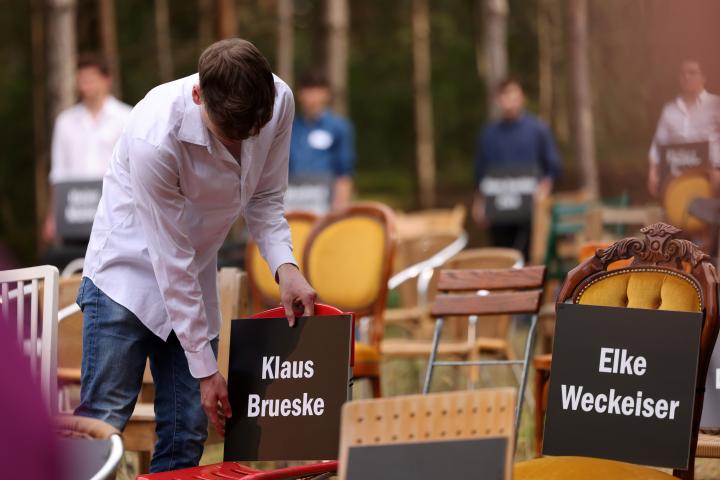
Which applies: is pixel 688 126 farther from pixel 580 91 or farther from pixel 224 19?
pixel 580 91

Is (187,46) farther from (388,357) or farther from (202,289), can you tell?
(202,289)

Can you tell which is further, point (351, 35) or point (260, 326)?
point (351, 35)

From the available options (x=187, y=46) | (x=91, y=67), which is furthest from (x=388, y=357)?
(x=187, y=46)

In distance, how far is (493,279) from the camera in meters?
4.46

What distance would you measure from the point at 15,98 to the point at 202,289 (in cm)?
2162

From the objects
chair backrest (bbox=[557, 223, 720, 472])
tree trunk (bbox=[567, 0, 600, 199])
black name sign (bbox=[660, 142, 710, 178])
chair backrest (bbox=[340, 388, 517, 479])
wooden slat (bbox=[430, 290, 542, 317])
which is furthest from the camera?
tree trunk (bbox=[567, 0, 600, 199])

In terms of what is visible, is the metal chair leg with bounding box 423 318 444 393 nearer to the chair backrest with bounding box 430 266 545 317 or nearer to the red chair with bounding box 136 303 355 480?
the chair backrest with bounding box 430 266 545 317

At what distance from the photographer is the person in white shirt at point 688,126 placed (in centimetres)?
326

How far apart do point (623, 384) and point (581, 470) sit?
9.7 inches

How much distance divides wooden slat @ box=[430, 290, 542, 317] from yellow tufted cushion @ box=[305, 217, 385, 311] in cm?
102

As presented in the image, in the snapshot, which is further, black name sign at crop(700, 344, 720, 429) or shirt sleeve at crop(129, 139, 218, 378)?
black name sign at crop(700, 344, 720, 429)

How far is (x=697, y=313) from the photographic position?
A: 10.1ft

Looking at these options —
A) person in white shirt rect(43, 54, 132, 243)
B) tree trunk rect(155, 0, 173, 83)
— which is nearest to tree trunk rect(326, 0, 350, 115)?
person in white shirt rect(43, 54, 132, 243)

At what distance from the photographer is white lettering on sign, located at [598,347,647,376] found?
3115 mm
